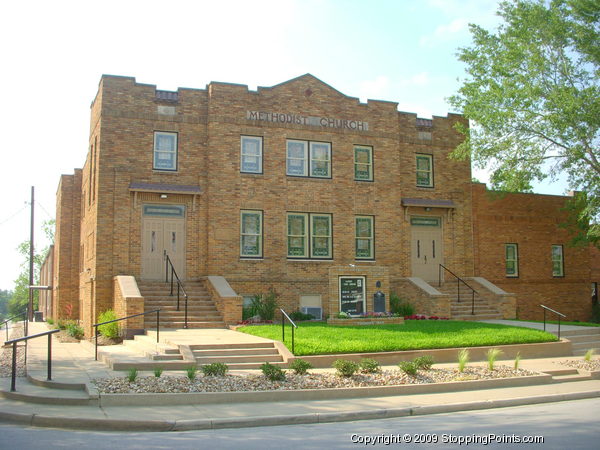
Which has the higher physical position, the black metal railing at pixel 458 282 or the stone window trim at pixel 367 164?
the stone window trim at pixel 367 164

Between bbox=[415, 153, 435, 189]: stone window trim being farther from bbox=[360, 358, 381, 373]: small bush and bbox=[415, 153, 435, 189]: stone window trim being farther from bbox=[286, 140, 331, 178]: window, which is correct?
bbox=[360, 358, 381, 373]: small bush

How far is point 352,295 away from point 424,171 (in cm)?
824

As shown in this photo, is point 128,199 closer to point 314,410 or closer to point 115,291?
point 115,291

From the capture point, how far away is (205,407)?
1073 centimetres

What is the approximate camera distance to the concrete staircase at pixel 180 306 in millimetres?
19547

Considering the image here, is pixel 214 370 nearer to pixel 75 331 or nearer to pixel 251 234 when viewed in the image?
pixel 251 234

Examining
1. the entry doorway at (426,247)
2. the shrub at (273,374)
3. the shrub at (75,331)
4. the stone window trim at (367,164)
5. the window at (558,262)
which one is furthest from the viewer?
the window at (558,262)

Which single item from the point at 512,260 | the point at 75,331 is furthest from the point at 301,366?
the point at 512,260

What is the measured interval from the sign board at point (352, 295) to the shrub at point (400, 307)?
9.00 feet

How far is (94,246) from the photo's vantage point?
22.4 m

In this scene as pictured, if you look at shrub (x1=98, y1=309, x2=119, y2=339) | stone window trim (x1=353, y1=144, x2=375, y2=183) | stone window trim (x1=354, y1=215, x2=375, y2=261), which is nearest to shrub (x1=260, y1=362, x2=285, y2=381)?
shrub (x1=98, y1=309, x2=119, y2=339)

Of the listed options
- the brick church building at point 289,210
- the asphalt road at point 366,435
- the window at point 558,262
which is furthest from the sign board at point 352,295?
the window at point 558,262

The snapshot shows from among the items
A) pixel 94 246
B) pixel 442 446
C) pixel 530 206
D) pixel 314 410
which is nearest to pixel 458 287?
pixel 530 206

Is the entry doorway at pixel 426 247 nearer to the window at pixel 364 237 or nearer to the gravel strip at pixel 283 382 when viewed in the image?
the window at pixel 364 237
